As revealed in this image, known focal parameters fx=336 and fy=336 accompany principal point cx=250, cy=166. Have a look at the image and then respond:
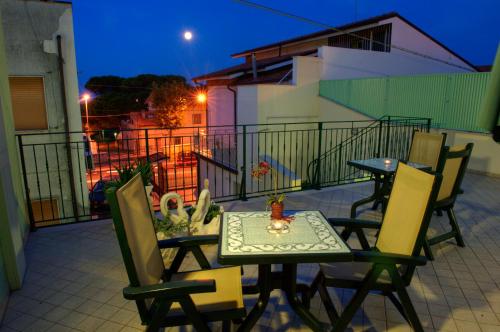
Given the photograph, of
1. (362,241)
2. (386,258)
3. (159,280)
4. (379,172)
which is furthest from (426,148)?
(159,280)

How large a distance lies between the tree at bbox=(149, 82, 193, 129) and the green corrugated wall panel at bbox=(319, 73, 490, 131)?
12.2 m

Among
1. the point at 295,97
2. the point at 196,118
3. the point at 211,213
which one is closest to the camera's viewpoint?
the point at 211,213

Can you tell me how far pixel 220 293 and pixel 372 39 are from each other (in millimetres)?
13586

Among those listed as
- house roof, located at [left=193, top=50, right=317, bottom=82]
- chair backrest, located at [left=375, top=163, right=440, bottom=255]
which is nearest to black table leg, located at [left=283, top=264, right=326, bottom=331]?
chair backrest, located at [left=375, top=163, right=440, bottom=255]

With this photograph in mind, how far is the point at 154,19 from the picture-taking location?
76000mm

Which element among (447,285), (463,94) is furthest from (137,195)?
(463,94)

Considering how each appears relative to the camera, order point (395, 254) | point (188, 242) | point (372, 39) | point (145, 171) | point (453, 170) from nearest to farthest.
A: point (395, 254) → point (188, 242) → point (453, 170) → point (145, 171) → point (372, 39)

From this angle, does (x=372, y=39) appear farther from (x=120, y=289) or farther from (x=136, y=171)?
(x=120, y=289)

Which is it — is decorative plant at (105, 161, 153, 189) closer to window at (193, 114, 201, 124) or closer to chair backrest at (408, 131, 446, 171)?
chair backrest at (408, 131, 446, 171)

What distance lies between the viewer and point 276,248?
1.74 meters

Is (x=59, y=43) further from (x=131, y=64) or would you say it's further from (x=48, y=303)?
(x=131, y=64)

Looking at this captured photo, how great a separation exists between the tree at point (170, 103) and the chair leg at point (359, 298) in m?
19.9

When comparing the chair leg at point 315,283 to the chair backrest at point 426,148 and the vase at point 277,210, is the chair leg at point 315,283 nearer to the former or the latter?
the vase at point 277,210

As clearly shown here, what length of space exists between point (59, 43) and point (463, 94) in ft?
27.5
